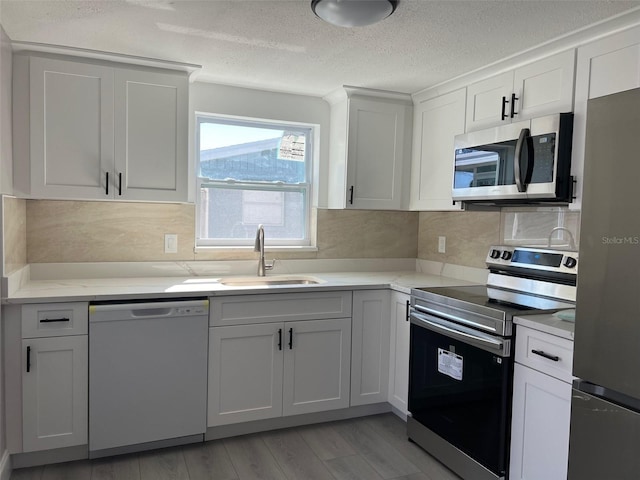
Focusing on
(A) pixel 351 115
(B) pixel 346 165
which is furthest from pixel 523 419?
(A) pixel 351 115

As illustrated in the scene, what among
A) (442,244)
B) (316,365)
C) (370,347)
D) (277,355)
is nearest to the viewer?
(277,355)

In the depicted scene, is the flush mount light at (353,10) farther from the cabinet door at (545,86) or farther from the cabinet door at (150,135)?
the cabinet door at (150,135)

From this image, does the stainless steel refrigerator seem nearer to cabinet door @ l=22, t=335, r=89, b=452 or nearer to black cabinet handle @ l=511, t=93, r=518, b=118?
black cabinet handle @ l=511, t=93, r=518, b=118

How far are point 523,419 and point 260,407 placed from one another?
4.72ft

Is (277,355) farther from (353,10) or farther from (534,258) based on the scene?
(353,10)

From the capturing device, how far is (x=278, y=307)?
282cm

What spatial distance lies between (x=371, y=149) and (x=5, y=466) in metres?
2.72

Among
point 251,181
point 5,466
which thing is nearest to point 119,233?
point 251,181

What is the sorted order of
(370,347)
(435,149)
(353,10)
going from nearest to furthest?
1. (353,10)
2. (370,347)
3. (435,149)

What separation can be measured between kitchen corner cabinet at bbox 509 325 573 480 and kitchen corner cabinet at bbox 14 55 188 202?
202 cm

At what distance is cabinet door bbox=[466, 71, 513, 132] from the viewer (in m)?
2.62

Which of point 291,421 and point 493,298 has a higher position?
point 493,298

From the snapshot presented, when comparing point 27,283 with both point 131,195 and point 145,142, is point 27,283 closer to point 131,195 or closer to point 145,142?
point 131,195

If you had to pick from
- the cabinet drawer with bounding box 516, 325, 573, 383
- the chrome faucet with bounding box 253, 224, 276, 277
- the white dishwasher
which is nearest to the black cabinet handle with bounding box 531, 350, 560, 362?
the cabinet drawer with bounding box 516, 325, 573, 383
